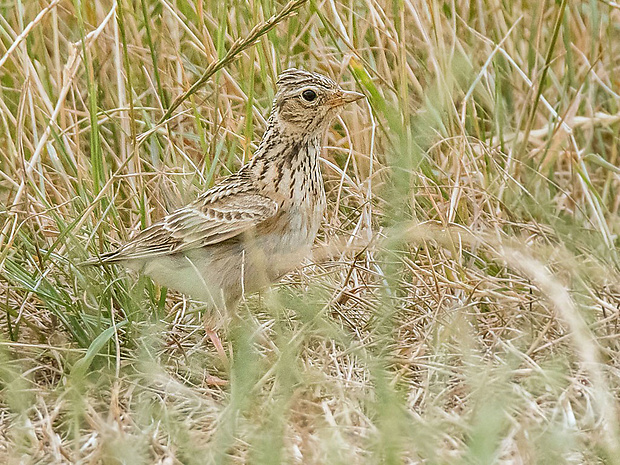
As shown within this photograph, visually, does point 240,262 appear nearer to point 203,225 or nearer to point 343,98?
point 203,225

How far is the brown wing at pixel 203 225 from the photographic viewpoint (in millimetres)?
3797

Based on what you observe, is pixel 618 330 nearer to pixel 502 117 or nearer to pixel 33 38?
pixel 502 117

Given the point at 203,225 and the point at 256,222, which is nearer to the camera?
the point at 256,222

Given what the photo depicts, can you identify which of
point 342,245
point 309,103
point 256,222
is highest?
point 309,103

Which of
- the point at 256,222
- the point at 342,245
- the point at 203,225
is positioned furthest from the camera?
the point at 342,245

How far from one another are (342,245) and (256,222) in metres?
0.58

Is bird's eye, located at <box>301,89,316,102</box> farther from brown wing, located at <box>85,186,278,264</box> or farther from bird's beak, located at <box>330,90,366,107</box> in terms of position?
brown wing, located at <box>85,186,278,264</box>

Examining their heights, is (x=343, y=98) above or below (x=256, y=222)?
above

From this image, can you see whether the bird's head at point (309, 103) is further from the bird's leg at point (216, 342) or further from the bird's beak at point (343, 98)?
the bird's leg at point (216, 342)

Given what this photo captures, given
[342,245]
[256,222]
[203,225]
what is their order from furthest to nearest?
[342,245] < [203,225] < [256,222]

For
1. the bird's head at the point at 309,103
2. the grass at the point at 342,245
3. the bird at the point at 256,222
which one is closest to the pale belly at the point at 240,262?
the bird at the point at 256,222

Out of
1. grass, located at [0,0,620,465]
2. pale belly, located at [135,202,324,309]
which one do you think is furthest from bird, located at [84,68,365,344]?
grass, located at [0,0,620,465]

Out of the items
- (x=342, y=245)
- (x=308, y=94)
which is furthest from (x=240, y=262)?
(x=308, y=94)

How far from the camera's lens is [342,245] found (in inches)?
167
